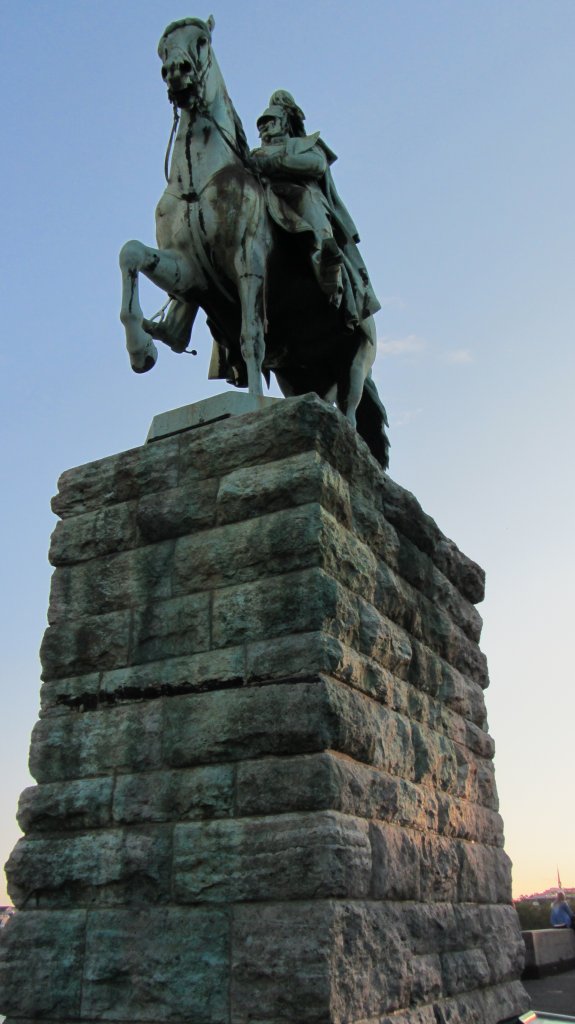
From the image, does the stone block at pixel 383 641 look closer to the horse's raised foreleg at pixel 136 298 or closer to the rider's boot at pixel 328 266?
the horse's raised foreleg at pixel 136 298

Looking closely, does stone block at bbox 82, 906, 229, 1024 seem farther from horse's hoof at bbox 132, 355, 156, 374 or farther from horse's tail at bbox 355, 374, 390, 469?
horse's tail at bbox 355, 374, 390, 469

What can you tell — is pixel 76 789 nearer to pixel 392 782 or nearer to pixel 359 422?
pixel 392 782

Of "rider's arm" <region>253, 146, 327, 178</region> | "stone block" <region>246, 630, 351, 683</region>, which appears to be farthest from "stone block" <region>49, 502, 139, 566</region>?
"rider's arm" <region>253, 146, 327, 178</region>

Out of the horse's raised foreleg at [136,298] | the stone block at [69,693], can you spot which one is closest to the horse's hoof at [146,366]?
the horse's raised foreleg at [136,298]

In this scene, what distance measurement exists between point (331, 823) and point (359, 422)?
4.47 metres

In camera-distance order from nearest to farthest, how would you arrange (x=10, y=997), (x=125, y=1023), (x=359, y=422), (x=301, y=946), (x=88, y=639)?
(x=301, y=946), (x=125, y=1023), (x=10, y=997), (x=88, y=639), (x=359, y=422)

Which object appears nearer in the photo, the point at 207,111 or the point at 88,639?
the point at 88,639

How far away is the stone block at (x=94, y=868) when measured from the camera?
15.0 feet

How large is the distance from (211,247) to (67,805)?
3.42m

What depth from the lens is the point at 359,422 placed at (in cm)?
812

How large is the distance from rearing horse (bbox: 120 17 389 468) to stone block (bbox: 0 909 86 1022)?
9.88 ft

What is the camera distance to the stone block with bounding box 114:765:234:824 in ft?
14.8

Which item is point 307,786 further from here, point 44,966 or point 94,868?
point 44,966

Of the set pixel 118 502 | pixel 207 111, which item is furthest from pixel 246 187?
pixel 118 502
